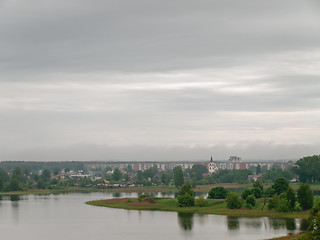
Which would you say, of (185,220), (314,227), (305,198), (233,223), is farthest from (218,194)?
(314,227)

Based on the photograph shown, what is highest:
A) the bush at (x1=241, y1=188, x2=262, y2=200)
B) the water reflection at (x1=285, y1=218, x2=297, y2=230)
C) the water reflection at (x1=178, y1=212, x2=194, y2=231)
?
the bush at (x1=241, y1=188, x2=262, y2=200)

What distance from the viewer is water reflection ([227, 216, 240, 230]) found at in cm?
7562

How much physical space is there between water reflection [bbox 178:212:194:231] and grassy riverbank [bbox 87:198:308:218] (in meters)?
4.78

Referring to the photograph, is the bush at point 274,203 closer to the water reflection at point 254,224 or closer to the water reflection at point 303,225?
the water reflection at point 303,225

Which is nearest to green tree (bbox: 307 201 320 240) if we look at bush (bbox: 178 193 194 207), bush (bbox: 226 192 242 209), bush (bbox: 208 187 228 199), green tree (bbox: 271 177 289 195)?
bush (bbox: 226 192 242 209)

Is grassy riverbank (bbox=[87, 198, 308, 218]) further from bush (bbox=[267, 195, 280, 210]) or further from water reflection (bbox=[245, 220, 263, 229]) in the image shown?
water reflection (bbox=[245, 220, 263, 229])

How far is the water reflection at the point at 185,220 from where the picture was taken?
76.2 meters

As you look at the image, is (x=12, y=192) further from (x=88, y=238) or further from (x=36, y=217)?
(x=88, y=238)

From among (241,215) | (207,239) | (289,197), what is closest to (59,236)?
(207,239)

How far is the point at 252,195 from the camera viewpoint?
327ft

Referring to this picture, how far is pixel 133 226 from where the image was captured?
78188mm

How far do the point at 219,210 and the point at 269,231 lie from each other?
26.4 meters

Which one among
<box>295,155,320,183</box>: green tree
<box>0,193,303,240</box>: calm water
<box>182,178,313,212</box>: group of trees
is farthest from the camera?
<box>295,155,320,183</box>: green tree

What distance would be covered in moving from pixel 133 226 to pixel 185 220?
10736 mm
